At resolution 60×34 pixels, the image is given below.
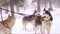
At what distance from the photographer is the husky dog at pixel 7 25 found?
1.49m

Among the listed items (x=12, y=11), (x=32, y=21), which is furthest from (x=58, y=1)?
(x=12, y=11)

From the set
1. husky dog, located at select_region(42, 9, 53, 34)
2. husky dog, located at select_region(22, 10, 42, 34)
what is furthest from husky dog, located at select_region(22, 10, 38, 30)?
husky dog, located at select_region(42, 9, 53, 34)

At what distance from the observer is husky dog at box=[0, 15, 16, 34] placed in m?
1.49

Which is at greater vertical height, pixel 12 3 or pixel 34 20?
pixel 12 3

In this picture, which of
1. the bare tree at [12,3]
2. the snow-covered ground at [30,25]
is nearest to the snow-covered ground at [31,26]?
the snow-covered ground at [30,25]

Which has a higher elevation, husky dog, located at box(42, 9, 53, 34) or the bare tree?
the bare tree

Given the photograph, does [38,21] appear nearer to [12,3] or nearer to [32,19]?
[32,19]

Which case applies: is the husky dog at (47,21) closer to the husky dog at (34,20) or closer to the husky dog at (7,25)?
the husky dog at (34,20)

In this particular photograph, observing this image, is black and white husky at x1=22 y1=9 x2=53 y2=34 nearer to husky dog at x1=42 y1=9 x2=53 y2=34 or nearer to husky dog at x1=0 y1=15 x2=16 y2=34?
husky dog at x1=42 y1=9 x2=53 y2=34

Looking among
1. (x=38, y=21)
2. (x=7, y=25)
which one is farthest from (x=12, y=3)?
(x=38, y=21)

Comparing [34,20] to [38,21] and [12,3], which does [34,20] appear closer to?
[38,21]

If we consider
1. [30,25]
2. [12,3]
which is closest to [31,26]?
[30,25]

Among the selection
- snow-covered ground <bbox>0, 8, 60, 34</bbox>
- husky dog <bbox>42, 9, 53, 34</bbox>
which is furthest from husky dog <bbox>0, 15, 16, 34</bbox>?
husky dog <bbox>42, 9, 53, 34</bbox>

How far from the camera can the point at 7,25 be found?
150cm
